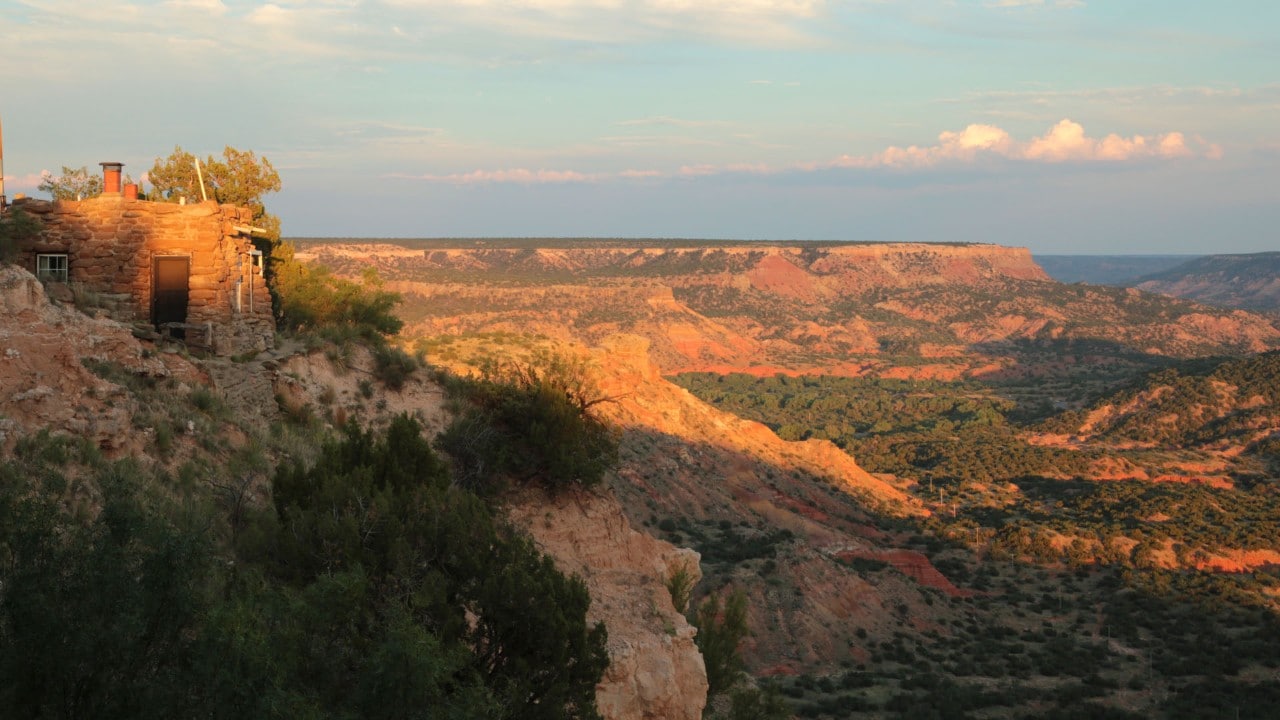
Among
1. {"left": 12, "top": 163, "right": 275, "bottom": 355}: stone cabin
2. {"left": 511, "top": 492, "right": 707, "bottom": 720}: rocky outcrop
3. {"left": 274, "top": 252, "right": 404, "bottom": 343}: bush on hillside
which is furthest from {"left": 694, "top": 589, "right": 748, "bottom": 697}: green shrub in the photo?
{"left": 12, "top": 163, "right": 275, "bottom": 355}: stone cabin

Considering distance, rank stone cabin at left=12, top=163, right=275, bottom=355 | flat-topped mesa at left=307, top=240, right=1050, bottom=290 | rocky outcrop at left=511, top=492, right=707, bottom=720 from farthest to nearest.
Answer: flat-topped mesa at left=307, top=240, right=1050, bottom=290
stone cabin at left=12, top=163, right=275, bottom=355
rocky outcrop at left=511, top=492, right=707, bottom=720

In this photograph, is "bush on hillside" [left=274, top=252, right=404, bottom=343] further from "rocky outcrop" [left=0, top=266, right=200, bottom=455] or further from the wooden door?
"rocky outcrop" [left=0, top=266, right=200, bottom=455]

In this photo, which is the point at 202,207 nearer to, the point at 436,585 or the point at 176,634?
the point at 436,585

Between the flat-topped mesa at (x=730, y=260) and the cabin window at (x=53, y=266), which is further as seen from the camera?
the flat-topped mesa at (x=730, y=260)

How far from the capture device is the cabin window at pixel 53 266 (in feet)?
57.0

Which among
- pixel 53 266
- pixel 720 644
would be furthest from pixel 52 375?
pixel 720 644

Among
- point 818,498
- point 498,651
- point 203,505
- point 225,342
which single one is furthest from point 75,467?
point 818,498

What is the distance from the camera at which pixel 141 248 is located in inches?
698

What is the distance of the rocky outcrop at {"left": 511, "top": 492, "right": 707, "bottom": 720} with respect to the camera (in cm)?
1359

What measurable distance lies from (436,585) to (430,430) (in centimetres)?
940

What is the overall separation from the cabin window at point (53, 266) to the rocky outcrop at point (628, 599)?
26.9 ft

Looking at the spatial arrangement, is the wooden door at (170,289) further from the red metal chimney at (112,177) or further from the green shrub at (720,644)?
the green shrub at (720,644)

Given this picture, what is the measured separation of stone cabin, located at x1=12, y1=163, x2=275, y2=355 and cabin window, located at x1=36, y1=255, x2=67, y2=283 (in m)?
0.02

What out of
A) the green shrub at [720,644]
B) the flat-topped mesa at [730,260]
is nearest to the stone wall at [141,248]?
the green shrub at [720,644]
